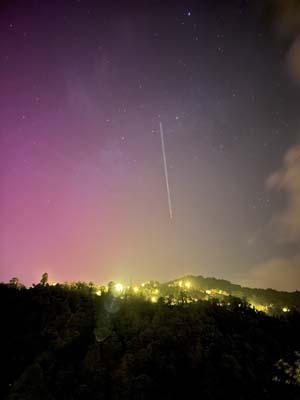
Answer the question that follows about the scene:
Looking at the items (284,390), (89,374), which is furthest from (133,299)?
(284,390)

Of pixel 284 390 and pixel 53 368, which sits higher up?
pixel 53 368

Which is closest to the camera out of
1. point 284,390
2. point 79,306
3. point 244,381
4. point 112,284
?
point 284,390

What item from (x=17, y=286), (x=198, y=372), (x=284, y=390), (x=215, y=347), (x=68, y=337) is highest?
(x=17, y=286)

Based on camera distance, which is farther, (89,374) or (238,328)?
(238,328)

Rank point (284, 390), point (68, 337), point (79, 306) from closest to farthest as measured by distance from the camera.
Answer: point (284, 390), point (68, 337), point (79, 306)

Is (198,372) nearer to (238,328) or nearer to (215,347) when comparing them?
(215,347)

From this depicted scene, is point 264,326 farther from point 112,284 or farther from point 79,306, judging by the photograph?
point 79,306

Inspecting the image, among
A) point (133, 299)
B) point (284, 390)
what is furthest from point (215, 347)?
point (133, 299)
